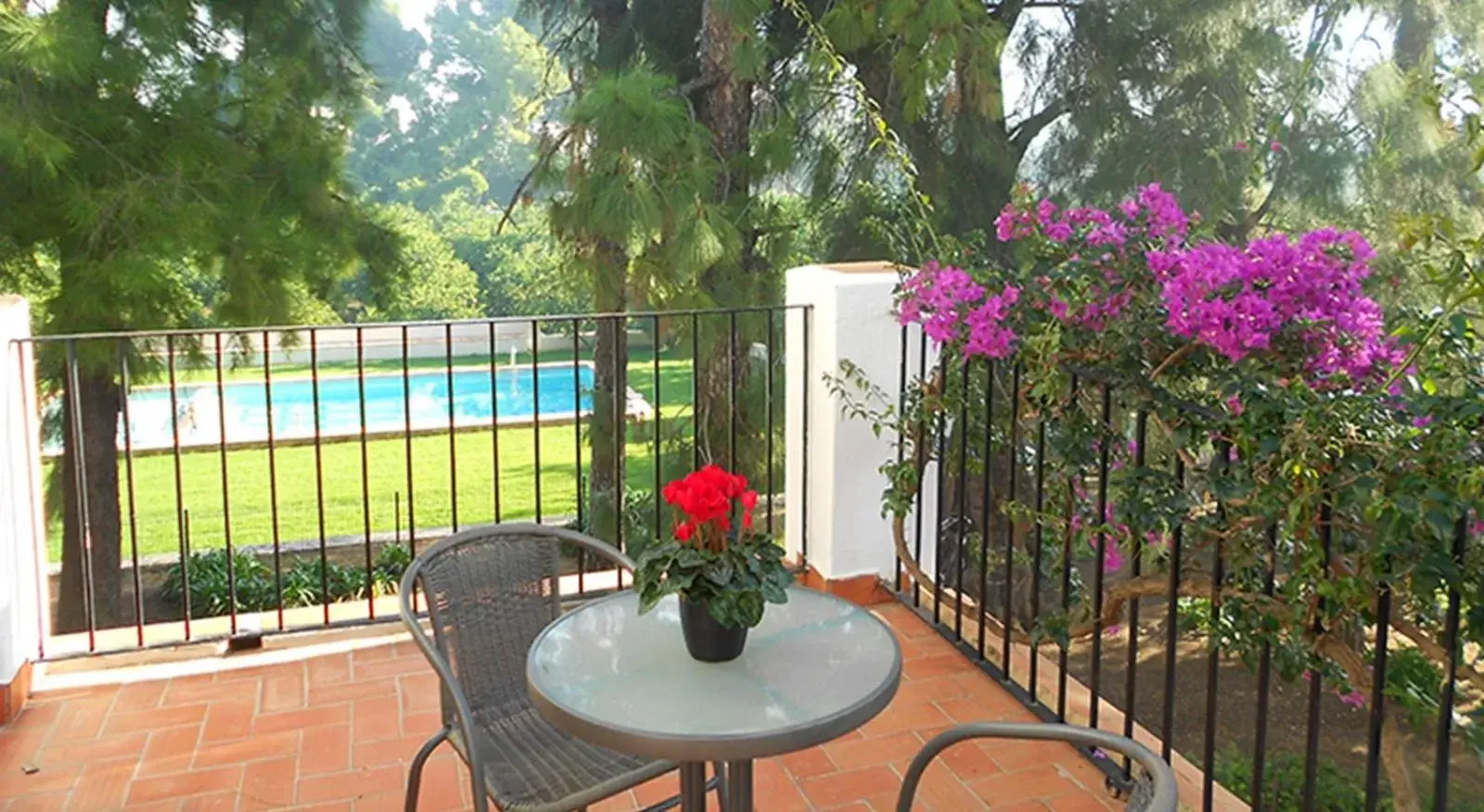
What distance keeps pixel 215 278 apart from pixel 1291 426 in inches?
273

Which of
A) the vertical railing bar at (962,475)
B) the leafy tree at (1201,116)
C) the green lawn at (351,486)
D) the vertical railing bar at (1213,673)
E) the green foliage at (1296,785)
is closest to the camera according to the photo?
the vertical railing bar at (1213,673)

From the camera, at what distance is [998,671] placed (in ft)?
10.7

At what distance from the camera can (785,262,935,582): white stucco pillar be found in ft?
12.0

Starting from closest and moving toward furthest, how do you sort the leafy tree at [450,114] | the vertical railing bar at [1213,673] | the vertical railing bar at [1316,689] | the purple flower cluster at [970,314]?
the vertical railing bar at [1316,689]
the vertical railing bar at [1213,673]
the purple flower cluster at [970,314]
the leafy tree at [450,114]

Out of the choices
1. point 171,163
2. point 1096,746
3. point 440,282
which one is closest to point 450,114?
point 440,282

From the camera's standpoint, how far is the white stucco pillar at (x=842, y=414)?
3.65m

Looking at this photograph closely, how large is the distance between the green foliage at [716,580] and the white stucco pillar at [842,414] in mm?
1847

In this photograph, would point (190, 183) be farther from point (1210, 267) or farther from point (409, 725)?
point (1210, 267)

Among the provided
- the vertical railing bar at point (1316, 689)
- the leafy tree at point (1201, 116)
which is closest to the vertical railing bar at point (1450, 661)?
the vertical railing bar at point (1316, 689)

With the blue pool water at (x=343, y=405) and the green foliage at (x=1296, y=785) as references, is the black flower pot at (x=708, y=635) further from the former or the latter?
the blue pool water at (x=343, y=405)

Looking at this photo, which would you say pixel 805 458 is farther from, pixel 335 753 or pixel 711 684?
pixel 711 684

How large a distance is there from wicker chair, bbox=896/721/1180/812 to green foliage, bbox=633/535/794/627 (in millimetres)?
293

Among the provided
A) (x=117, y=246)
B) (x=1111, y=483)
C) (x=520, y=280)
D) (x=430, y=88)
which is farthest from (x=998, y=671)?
(x=430, y=88)

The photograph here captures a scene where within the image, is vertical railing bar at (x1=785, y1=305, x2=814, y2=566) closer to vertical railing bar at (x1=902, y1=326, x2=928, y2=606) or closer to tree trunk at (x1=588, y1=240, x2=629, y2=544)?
vertical railing bar at (x1=902, y1=326, x2=928, y2=606)
